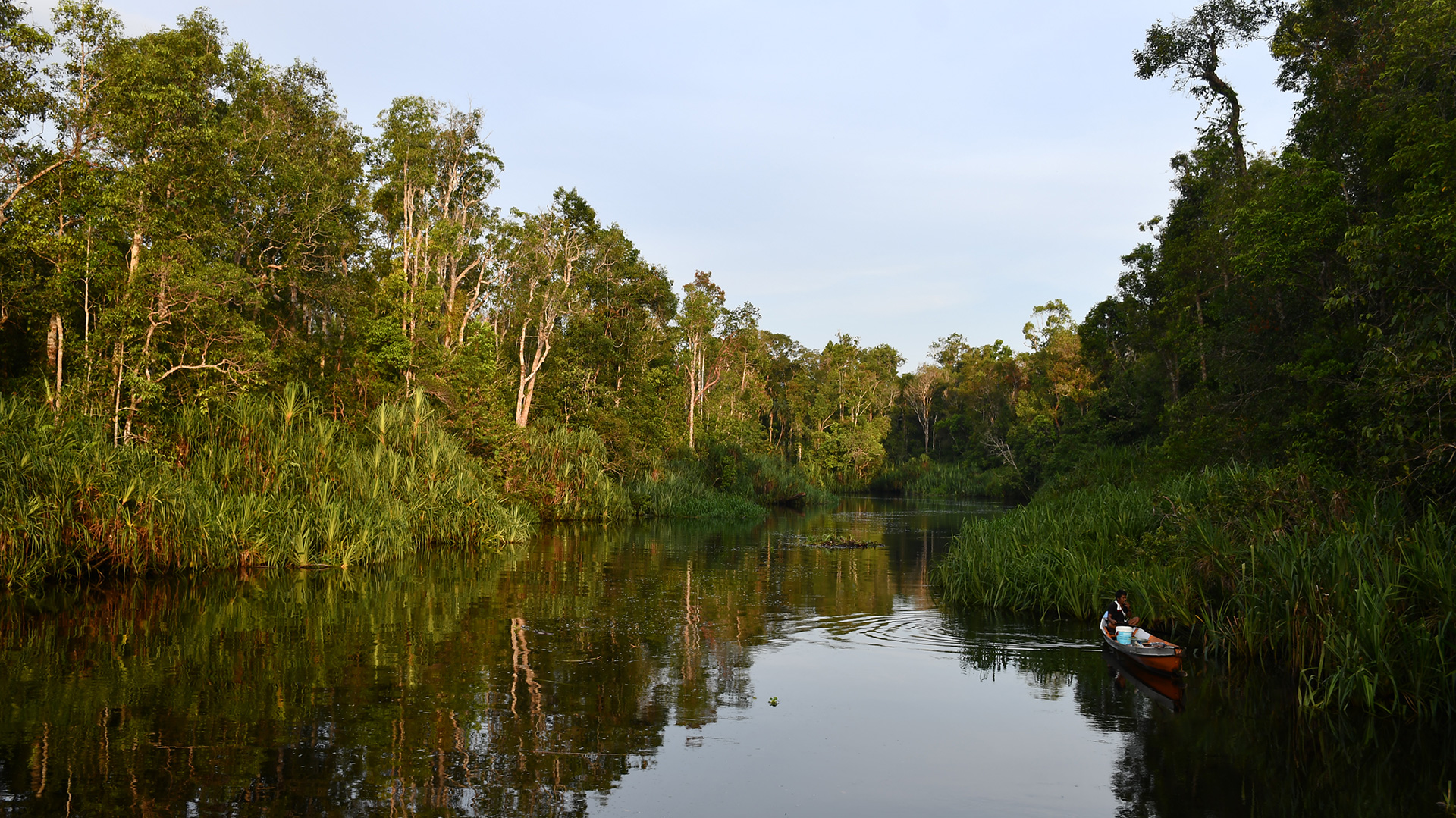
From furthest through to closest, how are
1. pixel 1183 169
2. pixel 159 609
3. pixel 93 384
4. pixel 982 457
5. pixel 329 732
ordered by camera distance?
pixel 982 457 → pixel 1183 169 → pixel 93 384 → pixel 159 609 → pixel 329 732

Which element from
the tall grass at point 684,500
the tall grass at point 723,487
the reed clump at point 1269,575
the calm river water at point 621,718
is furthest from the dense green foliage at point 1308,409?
the tall grass at point 723,487

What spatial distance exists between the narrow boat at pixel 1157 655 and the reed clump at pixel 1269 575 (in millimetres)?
1149

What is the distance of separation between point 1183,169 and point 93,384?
39.4 m

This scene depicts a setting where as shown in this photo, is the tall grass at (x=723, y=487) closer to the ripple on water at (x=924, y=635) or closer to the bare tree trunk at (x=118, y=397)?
the bare tree trunk at (x=118, y=397)

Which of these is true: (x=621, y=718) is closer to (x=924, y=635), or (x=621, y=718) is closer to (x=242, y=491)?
(x=924, y=635)

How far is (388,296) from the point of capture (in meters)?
30.9

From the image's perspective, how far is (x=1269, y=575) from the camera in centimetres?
1188

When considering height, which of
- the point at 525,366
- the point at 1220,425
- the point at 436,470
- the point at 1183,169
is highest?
the point at 1183,169

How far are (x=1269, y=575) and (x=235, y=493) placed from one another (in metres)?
19.2

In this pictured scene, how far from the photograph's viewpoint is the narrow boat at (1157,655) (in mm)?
10984

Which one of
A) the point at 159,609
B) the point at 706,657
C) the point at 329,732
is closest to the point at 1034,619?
the point at 706,657

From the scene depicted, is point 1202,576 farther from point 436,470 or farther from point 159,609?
point 436,470

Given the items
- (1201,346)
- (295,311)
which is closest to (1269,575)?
(1201,346)

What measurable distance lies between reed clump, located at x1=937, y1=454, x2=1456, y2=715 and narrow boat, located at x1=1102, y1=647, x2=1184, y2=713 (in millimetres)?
1110
